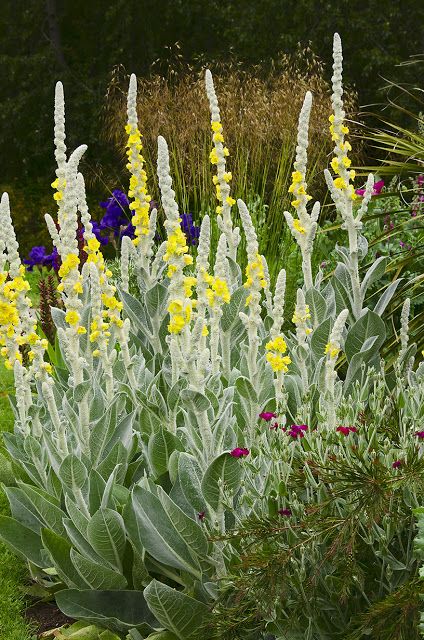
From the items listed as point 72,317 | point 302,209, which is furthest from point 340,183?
point 72,317

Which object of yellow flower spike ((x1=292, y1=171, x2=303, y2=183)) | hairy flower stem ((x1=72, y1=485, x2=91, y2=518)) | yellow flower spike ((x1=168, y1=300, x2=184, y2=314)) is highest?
yellow flower spike ((x1=292, y1=171, x2=303, y2=183))

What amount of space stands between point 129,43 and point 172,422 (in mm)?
15981

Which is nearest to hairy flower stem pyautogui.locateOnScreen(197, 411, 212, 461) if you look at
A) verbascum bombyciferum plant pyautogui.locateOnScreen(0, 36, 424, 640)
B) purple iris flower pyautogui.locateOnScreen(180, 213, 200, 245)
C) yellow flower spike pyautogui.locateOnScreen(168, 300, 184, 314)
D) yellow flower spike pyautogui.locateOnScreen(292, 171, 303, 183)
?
verbascum bombyciferum plant pyautogui.locateOnScreen(0, 36, 424, 640)

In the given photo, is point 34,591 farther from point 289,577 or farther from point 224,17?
point 224,17

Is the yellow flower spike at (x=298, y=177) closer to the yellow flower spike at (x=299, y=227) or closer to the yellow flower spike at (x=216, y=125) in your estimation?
the yellow flower spike at (x=299, y=227)

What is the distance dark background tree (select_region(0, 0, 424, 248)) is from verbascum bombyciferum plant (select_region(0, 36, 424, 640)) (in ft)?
40.1

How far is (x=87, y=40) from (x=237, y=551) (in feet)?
59.5

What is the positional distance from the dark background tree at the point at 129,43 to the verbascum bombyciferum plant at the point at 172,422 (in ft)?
40.1

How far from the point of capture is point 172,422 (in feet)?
11.3

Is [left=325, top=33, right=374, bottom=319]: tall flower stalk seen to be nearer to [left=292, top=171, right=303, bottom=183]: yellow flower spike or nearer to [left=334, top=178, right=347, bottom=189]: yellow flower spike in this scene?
[left=334, top=178, right=347, bottom=189]: yellow flower spike

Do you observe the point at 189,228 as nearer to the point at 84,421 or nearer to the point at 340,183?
the point at 340,183

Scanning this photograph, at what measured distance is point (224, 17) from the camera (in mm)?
16984

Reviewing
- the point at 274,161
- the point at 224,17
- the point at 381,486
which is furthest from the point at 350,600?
the point at 224,17

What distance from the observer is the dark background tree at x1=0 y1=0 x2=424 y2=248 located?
16.0 meters
